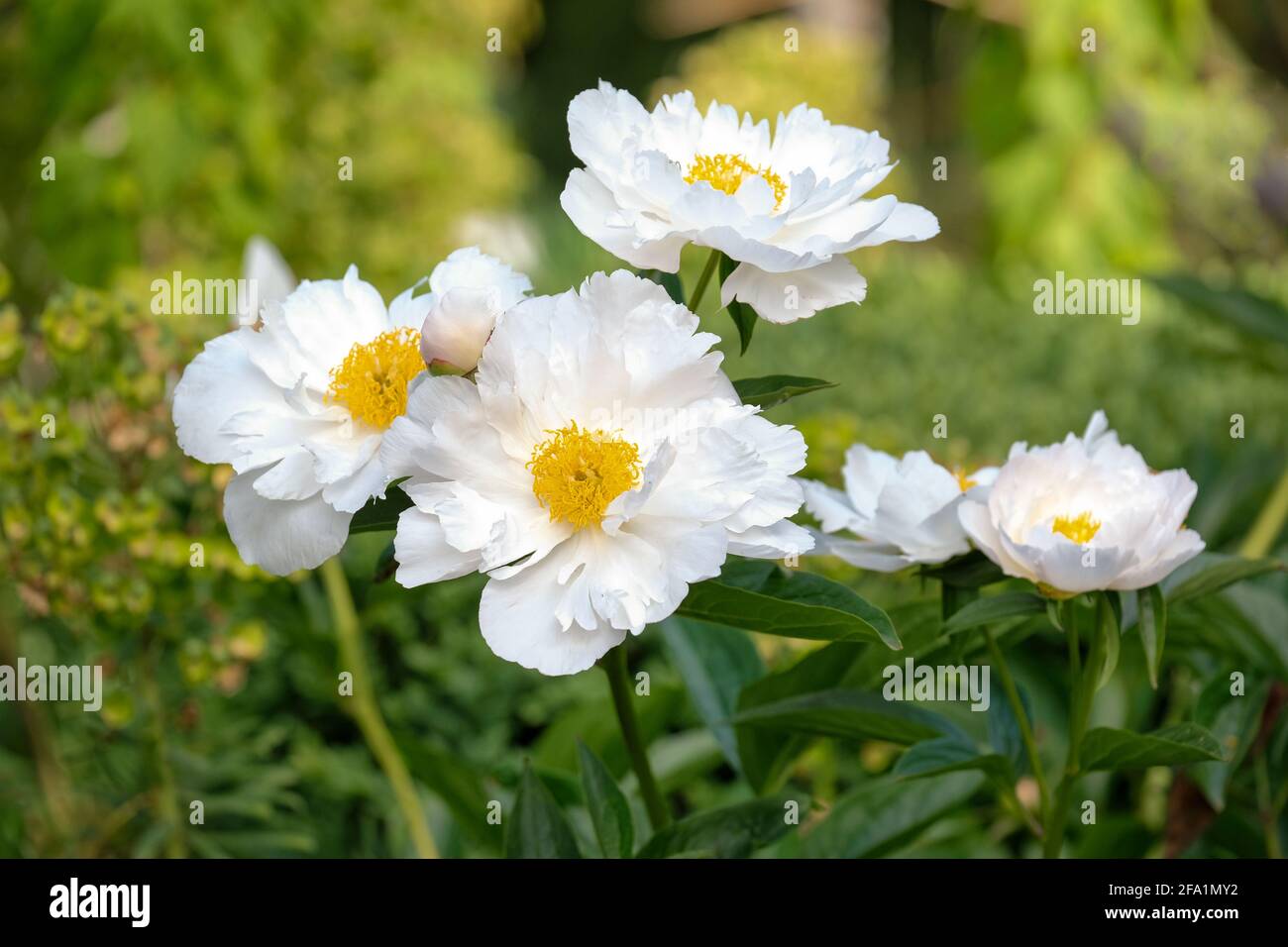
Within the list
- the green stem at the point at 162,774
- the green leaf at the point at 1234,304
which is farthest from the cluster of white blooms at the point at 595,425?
the green leaf at the point at 1234,304

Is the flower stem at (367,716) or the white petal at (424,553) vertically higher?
the white petal at (424,553)

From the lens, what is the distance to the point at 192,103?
2.86 meters

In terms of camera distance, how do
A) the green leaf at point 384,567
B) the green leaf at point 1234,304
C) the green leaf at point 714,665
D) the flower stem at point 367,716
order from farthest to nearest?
the green leaf at point 1234,304
the flower stem at point 367,716
the green leaf at point 714,665
the green leaf at point 384,567

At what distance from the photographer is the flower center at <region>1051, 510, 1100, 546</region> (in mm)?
764

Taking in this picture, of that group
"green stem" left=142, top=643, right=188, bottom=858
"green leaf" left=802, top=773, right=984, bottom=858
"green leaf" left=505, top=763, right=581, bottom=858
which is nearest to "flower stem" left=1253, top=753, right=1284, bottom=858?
"green leaf" left=802, top=773, right=984, bottom=858

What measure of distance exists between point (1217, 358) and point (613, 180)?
131cm

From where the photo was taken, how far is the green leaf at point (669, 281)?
2.50 feet

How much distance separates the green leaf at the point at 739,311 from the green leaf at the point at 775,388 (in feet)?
0.07

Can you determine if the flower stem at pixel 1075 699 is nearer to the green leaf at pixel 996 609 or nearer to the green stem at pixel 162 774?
the green leaf at pixel 996 609

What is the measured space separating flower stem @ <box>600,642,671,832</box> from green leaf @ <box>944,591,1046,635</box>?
7.4 inches

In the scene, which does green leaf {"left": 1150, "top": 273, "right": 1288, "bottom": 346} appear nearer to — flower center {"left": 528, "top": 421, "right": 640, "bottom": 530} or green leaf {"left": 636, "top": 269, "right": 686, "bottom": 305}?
green leaf {"left": 636, "top": 269, "right": 686, "bottom": 305}

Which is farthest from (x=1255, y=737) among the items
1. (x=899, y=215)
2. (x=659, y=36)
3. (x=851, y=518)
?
(x=659, y=36)

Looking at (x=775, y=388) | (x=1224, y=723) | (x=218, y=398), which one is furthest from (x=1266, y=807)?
(x=218, y=398)

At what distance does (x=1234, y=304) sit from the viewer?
159 centimetres
